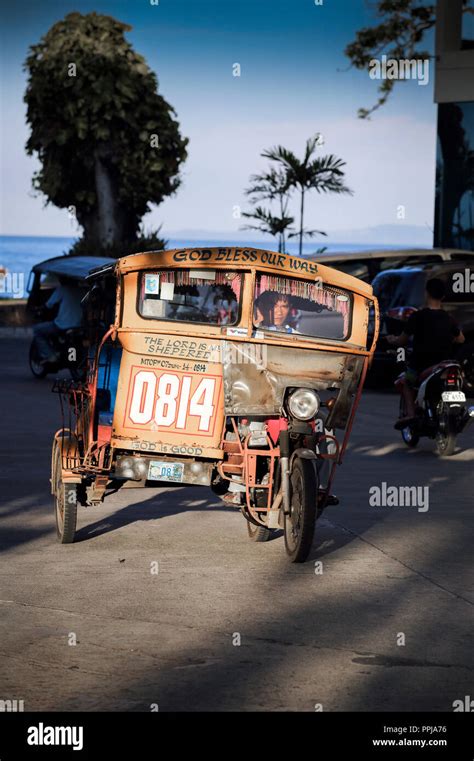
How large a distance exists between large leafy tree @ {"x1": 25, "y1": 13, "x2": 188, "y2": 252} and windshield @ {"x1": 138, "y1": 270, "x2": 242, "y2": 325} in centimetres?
3415

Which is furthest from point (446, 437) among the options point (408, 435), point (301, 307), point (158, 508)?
point (301, 307)

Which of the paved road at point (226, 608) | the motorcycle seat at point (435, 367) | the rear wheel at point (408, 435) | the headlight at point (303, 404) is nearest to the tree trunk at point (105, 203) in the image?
the rear wheel at point (408, 435)

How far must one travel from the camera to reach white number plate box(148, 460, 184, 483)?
8914 mm

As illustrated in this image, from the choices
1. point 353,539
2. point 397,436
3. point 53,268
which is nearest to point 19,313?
point 53,268

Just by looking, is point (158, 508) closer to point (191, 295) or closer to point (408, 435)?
point (191, 295)

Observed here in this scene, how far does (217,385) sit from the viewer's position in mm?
8945

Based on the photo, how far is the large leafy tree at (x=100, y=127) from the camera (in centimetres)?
4362

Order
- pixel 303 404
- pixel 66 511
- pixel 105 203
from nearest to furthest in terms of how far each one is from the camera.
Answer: pixel 303 404
pixel 66 511
pixel 105 203

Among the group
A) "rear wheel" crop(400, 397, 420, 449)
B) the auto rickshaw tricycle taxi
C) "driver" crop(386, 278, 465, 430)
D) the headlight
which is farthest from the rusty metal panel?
"rear wheel" crop(400, 397, 420, 449)

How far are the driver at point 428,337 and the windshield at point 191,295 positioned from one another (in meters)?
5.85

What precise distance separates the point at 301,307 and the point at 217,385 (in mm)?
832

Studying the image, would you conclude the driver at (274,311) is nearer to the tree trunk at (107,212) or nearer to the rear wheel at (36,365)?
the rear wheel at (36,365)

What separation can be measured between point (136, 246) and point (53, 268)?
58.5 feet
